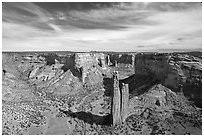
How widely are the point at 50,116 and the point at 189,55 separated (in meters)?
28.2

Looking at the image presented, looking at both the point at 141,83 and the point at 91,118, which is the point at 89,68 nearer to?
the point at 141,83

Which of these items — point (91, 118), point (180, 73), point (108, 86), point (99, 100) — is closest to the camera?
point (91, 118)

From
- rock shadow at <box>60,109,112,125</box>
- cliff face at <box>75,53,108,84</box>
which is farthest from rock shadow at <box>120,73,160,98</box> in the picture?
rock shadow at <box>60,109,112,125</box>

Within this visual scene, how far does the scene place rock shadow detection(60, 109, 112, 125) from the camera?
30784mm

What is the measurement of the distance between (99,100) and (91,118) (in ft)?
40.9

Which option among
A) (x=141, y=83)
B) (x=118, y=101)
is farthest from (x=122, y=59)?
(x=118, y=101)

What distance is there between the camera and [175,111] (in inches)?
1377

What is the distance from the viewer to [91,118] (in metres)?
32.8

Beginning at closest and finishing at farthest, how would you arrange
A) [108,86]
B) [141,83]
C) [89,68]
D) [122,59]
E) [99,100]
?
1. [99,100]
2. [141,83]
3. [108,86]
4. [89,68]
5. [122,59]

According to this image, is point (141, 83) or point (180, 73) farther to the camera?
point (141, 83)

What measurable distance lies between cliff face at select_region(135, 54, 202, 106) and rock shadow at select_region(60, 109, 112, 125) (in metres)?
15.9

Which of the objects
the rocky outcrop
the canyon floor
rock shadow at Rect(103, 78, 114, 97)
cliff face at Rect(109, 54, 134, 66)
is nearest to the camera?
the rocky outcrop

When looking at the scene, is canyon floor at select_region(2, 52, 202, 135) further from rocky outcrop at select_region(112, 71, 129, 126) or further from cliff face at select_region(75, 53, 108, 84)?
rocky outcrop at select_region(112, 71, 129, 126)

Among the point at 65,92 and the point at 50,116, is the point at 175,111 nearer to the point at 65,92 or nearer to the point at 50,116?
the point at 50,116
